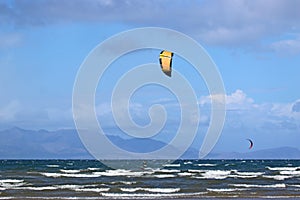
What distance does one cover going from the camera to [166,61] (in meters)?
20.2

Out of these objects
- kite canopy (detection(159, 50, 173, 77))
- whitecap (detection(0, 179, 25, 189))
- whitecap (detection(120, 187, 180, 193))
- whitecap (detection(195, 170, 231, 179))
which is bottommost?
whitecap (detection(120, 187, 180, 193))

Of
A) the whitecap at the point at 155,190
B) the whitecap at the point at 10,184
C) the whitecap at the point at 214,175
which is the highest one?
the whitecap at the point at 214,175

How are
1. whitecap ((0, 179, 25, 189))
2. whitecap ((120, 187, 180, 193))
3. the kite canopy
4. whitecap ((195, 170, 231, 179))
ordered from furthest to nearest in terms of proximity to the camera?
1. whitecap ((195, 170, 231, 179))
2. whitecap ((0, 179, 25, 189))
3. whitecap ((120, 187, 180, 193))
4. the kite canopy

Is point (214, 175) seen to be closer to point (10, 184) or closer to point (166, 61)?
point (10, 184)

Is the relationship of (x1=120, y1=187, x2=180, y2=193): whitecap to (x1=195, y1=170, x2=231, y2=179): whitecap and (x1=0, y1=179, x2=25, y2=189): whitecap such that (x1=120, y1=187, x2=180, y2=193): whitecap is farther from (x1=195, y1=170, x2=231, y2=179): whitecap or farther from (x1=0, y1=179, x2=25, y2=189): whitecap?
(x1=195, y1=170, x2=231, y2=179): whitecap

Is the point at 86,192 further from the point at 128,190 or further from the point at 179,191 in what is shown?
the point at 179,191

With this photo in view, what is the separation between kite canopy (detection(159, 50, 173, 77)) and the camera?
19628 millimetres

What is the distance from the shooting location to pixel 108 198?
32.7 meters

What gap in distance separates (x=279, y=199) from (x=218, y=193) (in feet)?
20.2

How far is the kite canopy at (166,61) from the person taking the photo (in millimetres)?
19628

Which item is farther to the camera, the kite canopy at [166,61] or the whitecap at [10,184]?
the whitecap at [10,184]

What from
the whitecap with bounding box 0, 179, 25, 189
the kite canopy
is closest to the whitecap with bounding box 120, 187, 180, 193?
the whitecap with bounding box 0, 179, 25, 189

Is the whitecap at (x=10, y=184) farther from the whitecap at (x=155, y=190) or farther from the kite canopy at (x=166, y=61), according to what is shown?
the kite canopy at (x=166, y=61)

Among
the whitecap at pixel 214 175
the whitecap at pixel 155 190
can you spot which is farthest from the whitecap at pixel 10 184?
the whitecap at pixel 214 175
